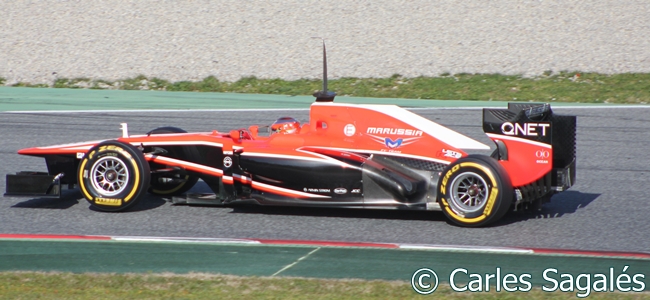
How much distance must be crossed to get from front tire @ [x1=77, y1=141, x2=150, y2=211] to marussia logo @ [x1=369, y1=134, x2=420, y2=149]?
6.53ft

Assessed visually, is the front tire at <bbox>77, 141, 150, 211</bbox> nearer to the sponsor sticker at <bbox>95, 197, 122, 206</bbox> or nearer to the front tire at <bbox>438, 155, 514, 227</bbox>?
the sponsor sticker at <bbox>95, 197, 122, 206</bbox>

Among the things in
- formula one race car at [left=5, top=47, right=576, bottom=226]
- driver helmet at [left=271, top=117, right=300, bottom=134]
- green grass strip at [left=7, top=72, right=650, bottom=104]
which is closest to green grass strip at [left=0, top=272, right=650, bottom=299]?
formula one race car at [left=5, top=47, right=576, bottom=226]

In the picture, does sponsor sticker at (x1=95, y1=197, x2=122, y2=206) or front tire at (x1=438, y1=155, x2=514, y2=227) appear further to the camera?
sponsor sticker at (x1=95, y1=197, x2=122, y2=206)

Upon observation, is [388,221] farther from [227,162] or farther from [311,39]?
[311,39]

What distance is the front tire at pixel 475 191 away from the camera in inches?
261

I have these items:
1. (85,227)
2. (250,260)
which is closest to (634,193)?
(250,260)

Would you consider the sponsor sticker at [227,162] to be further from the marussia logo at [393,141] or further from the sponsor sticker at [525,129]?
the sponsor sticker at [525,129]

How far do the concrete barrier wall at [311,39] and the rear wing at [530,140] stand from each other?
10.3 metres

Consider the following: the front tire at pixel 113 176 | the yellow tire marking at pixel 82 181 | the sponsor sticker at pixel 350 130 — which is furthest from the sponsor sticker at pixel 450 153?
the yellow tire marking at pixel 82 181

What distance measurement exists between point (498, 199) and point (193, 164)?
2.68 meters

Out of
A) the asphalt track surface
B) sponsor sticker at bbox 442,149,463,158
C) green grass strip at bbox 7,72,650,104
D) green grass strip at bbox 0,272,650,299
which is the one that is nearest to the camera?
green grass strip at bbox 0,272,650,299

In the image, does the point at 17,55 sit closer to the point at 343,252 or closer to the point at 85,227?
the point at 85,227

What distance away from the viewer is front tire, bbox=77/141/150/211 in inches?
286

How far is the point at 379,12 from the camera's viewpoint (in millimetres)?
21672
